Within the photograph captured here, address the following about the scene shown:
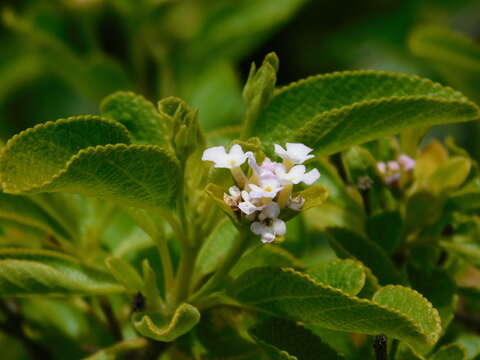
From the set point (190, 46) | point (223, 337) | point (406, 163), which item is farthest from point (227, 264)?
point (190, 46)

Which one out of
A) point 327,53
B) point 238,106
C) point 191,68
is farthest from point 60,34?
point 327,53

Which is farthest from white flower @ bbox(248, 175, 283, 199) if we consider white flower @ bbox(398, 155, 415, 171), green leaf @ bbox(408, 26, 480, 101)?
green leaf @ bbox(408, 26, 480, 101)

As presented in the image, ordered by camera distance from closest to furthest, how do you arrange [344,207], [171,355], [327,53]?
1. [171,355]
2. [344,207]
3. [327,53]

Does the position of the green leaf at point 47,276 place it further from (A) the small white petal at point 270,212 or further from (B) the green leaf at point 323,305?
Result: (A) the small white petal at point 270,212

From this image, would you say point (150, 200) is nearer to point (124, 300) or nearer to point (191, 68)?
point (124, 300)

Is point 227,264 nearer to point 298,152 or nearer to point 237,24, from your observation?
point 298,152

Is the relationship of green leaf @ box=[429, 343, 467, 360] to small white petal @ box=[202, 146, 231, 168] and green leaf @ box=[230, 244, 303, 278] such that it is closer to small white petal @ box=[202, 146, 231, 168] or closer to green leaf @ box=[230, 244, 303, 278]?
green leaf @ box=[230, 244, 303, 278]
